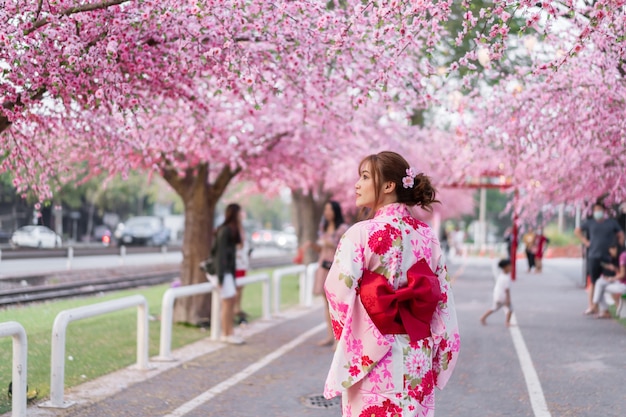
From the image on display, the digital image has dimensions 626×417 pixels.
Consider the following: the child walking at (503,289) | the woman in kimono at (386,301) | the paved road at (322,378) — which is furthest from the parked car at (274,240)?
the woman in kimono at (386,301)

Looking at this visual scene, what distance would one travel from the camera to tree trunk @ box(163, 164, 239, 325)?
13781mm

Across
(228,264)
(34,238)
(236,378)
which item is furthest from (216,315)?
(34,238)

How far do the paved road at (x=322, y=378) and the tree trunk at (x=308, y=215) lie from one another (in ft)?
38.6

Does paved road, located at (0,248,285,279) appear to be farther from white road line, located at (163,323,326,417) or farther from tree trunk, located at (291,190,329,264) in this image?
white road line, located at (163,323,326,417)

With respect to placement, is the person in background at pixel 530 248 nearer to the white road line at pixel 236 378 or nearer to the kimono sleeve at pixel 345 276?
the white road line at pixel 236 378

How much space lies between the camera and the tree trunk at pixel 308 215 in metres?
25.8

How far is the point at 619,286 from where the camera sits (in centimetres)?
1428

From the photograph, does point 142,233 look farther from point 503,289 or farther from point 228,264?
point 228,264

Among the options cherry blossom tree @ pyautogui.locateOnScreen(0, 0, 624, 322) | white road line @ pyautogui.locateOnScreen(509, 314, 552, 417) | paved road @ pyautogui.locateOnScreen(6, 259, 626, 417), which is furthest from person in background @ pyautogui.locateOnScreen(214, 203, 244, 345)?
white road line @ pyautogui.locateOnScreen(509, 314, 552, 417)

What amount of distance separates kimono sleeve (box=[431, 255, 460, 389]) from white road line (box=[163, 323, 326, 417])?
3380 mm

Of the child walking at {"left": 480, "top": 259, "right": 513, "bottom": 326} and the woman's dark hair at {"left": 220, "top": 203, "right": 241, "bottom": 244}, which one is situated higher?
the woman's dark hair at {"left": 220, "top": 203, "right": 241, "bottom": 244}

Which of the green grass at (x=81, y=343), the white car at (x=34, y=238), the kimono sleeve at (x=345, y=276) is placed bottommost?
the green grass at (x=81, y=343)

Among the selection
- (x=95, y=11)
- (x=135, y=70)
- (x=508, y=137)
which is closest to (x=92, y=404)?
(x=135, y=70)

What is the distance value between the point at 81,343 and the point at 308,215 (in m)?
15.6
